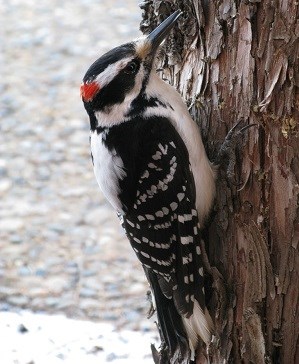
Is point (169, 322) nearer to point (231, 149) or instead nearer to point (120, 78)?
point (231, 149)

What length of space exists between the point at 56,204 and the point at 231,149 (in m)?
3.64

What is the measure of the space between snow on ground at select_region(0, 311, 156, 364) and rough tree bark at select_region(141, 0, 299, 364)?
1375 mm

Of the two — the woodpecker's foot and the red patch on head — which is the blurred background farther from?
the red patch on head

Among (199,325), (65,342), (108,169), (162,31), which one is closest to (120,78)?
(162,31)

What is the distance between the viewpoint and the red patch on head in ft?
8.40

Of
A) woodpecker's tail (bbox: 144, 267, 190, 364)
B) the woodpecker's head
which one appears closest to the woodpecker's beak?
the woodpecker's head

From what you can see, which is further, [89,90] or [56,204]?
[56,204]

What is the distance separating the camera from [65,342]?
416 centimetres

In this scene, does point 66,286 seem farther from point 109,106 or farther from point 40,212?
point 109,106

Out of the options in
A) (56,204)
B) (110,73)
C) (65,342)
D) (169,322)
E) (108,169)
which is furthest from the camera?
(56,204)

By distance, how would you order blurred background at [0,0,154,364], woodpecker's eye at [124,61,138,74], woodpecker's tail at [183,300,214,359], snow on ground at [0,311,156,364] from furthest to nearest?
blurred background at [0,0,154,364], snow on ground at [0,311,156,364], woodpecker's tail at [183,300,214,359], woodpecker's eye at [124,61,138,74]

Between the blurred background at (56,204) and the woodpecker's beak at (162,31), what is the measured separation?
203cm

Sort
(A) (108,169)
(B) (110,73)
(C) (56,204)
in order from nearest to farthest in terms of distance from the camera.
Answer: (B) (110,73) < (A) (108,169) < (C) (56,204)

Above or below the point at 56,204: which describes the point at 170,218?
below
